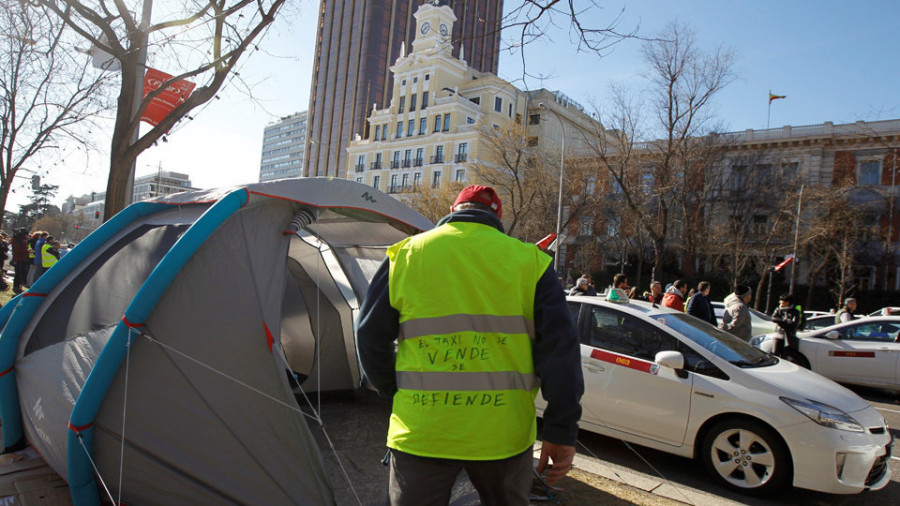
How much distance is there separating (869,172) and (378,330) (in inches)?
1512

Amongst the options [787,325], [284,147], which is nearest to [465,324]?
[787,325]

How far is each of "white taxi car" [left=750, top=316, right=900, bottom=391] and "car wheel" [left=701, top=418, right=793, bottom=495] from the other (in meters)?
5.21

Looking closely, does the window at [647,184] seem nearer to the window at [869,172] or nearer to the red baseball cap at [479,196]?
the window at [869,172]

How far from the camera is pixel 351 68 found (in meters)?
77.5

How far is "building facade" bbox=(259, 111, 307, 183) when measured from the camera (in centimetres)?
13000

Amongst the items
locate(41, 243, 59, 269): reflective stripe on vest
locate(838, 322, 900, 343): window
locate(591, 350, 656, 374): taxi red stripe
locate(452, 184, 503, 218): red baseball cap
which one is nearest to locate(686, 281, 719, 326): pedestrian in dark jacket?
locate(838, 322, 900, 343): window

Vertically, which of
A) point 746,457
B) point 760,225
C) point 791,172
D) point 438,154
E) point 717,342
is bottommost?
point 746,457

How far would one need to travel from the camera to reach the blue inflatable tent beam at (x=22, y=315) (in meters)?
4.27

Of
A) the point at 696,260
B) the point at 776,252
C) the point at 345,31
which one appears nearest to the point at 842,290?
the point at 776,252

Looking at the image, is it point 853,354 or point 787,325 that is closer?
point 853,354

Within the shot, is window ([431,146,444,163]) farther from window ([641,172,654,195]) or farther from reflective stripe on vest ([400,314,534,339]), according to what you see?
reflective stripe on vest ([400,314,534,339])

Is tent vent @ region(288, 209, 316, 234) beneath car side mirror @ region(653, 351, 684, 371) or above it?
above

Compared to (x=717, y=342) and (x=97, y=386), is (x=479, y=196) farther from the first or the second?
(x=717, y=342)

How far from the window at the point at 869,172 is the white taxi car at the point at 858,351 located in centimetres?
2761
